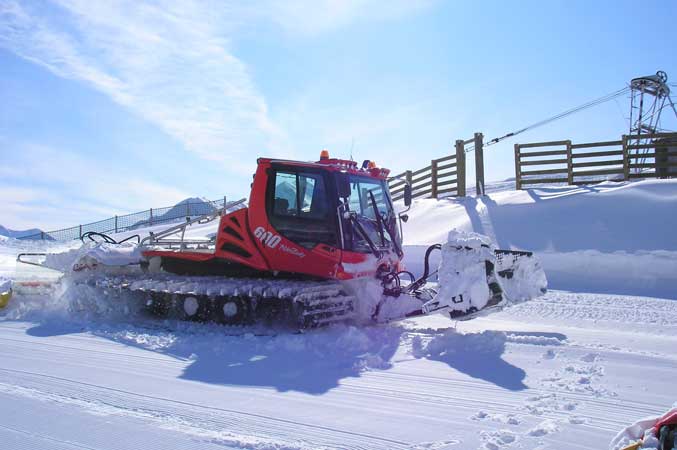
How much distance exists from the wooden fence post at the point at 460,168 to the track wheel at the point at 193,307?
1279 cm

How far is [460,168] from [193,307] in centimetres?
1292

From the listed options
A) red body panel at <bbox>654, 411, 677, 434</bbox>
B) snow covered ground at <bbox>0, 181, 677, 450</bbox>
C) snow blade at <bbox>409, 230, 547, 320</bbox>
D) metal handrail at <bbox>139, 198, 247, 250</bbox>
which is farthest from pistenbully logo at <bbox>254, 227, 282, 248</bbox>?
red body panel at <bbox>654, 411, 677, 434</bbox>

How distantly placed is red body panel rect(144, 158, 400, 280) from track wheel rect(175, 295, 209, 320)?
68 centimetres

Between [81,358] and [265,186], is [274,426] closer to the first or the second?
[81,358]

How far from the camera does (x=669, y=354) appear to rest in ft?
17.3

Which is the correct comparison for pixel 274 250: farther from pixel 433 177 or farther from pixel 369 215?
pixel 433 177

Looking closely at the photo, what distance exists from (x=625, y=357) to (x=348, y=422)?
308cm

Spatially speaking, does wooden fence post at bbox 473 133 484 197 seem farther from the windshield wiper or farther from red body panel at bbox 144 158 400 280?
the windshield wiper

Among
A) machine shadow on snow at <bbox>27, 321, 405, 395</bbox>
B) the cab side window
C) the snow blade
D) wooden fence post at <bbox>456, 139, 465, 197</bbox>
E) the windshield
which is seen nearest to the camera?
machine shadow on snow at <bbox>27, 321, 405, 395</bbox>

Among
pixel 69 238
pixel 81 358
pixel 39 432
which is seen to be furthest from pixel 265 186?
pixel 69 238

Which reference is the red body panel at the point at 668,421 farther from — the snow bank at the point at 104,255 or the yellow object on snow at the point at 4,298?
the yellow object on snow at the point at 4,298

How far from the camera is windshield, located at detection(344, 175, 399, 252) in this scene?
7.33m

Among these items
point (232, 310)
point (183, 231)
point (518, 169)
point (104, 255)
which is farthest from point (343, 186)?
point (518, 169)

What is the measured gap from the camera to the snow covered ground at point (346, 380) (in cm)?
347
